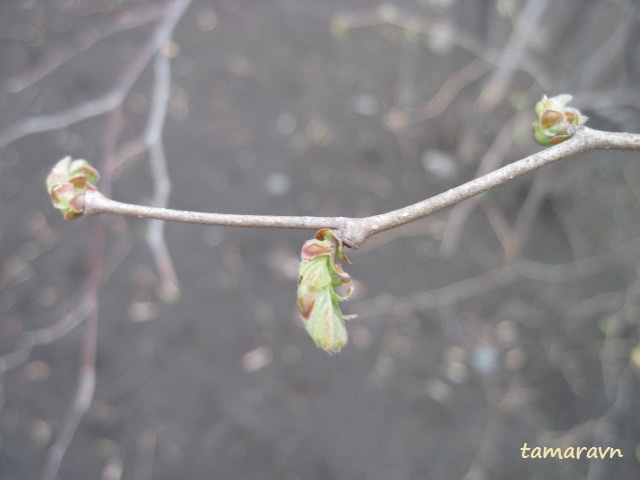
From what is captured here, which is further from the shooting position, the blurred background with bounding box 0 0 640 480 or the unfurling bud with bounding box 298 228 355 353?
the blurred background with bounding box 0 0 640 480

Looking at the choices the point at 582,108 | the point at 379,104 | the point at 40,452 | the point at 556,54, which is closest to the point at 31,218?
the point at 40,452

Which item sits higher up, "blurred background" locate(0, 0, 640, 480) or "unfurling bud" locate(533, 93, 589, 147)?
"blurred background" locate(0, 0, 640, 480)

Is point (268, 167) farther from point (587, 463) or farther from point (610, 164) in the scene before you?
point (587, 463)

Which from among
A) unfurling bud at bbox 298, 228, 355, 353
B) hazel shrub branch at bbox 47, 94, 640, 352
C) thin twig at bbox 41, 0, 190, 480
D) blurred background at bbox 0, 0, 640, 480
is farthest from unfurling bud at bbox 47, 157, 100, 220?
thin twig at bbox 41, 0, 190, 480

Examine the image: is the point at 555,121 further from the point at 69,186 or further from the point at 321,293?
the point at 69,186

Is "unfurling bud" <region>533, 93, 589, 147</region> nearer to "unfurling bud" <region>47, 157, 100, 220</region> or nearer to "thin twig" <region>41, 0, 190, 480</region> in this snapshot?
"unfurling bud" <region>47, 157, 100, 220</region>

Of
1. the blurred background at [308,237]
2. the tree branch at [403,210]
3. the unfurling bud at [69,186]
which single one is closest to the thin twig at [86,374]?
the blurred background at [308,237]

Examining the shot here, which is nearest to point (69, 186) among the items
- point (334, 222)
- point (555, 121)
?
point (334, 222)

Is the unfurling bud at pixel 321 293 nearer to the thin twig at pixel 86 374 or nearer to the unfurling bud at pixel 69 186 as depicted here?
the unfurling bud at pixel 69 186
